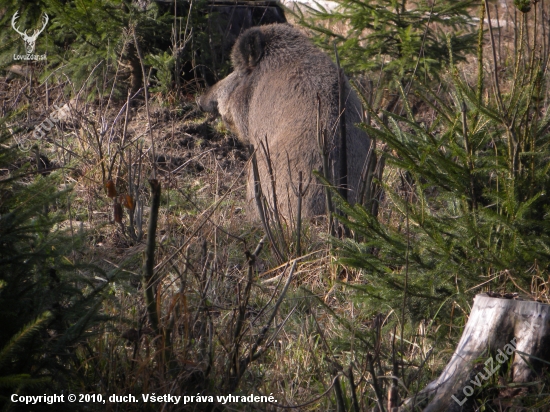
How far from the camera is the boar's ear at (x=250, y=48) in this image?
272 inches

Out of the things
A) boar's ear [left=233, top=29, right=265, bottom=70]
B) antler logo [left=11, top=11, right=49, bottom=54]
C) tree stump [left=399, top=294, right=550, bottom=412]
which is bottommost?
tree stump [left=399, top=294, right=550, bottom=412]

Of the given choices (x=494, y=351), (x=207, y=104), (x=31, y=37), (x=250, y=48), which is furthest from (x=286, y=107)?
(x=494, y=351)

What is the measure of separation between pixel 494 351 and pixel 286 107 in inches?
151

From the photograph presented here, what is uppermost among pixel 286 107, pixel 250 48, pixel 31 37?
pixel 31 37

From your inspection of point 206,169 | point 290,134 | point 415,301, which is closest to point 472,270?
point 415,301

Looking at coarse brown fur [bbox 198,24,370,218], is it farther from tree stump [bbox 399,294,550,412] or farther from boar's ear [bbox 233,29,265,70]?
tree stump [bbox 399,294,550,412]

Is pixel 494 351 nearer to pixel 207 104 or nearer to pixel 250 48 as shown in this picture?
pixel 250 48

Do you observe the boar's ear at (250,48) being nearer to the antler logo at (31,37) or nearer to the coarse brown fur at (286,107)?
the coarse brown fur at (286,107)

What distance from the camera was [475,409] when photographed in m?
2.71

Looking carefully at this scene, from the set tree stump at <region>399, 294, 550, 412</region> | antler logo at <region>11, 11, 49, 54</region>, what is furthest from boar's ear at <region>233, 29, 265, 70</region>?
tree stump at <region>399, 294, 550, 412</region>

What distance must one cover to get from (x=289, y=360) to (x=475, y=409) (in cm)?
103

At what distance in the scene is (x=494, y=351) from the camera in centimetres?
271

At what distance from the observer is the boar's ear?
6906mm

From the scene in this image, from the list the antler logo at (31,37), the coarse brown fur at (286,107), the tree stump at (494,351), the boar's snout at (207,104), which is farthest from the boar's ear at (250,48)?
the tree stump at (494,351)
